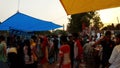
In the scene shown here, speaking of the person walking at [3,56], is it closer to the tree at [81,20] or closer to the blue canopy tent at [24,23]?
the blue canopy tent at [24,23]

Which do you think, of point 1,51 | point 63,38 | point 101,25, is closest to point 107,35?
point 63,38

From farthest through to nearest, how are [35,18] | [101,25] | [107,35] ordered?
[101,25] < [35,18] < [107,35]

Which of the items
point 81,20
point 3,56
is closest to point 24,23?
point 3,56

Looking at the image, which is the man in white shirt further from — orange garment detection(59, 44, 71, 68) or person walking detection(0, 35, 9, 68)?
person walking detection(0, 35, 9, 68)

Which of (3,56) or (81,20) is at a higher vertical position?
(81,20)

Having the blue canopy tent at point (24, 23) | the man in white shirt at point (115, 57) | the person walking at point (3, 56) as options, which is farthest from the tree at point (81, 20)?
the man in white shirt at point (115, 57)

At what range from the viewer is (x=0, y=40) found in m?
13.3

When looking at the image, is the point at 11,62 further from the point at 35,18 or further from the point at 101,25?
the point at 101,25

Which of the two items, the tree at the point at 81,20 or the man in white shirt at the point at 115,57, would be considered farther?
the tree at the point at 81,20

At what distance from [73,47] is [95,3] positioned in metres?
4.45

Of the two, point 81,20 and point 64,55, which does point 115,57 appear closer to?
point 64,55

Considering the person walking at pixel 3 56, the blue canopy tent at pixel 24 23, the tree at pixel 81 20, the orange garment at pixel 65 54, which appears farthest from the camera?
the tree at pixel 81 20

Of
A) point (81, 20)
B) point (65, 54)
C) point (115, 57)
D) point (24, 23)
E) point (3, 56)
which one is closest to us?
point (115, 57)

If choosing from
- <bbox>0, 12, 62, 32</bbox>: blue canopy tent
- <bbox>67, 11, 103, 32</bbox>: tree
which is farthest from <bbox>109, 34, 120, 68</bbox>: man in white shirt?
<bbox>67, 11, 103, 32</bbox>: tree
